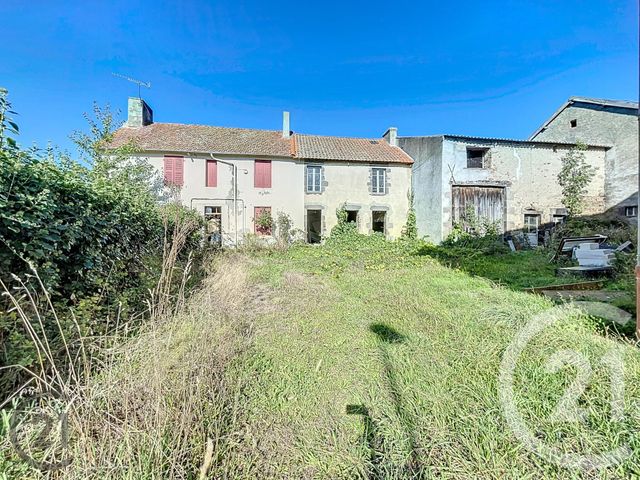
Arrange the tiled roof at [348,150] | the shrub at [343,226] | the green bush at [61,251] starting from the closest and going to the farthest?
1. the green bush at [61,251]
2. the shrub at [343,226]
3. the tiled roof at [348,150]

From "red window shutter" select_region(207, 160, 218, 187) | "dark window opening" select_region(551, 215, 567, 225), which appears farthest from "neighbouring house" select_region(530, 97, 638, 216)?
"red window shutter" select_region(207, 160, 218, 187)

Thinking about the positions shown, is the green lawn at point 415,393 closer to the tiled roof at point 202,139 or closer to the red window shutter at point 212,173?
the red window shutter at point 212,173

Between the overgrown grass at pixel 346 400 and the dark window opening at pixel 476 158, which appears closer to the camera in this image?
the overgrown grass at pixel 346 400

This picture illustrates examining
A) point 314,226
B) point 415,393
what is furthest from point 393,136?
point 415,393

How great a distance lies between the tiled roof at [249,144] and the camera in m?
13.6

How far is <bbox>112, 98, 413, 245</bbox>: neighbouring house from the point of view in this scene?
44.1 ft

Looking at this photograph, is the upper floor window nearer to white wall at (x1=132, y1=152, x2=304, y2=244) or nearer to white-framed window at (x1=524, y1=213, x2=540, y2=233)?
white wall at (x1=132, y1=152, x2=304, y2=244)

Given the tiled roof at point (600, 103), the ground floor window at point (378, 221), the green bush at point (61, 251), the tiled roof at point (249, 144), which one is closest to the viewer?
the green bush at point (61, 251)

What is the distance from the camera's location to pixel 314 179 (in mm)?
14586

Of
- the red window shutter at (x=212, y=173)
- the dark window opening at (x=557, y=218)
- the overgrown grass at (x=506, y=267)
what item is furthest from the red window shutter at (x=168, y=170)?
Answer: the dark window opening at (x=557, y=218)

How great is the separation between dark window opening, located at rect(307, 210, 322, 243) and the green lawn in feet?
36.1

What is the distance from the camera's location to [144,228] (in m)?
4.68

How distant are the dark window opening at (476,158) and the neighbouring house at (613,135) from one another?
4644 millimetres

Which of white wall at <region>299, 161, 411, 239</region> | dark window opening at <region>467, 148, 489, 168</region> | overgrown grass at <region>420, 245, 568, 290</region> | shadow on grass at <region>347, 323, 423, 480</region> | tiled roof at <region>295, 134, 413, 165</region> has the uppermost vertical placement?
tiled roof at <region>295, 134, 413, 165</region>
